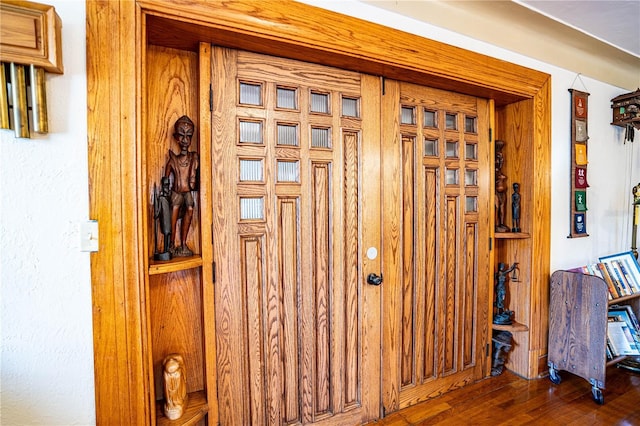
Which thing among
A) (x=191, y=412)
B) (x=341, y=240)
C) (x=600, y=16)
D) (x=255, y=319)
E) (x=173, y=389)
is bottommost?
(x=191, y=412)

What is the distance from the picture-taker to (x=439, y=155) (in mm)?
2020

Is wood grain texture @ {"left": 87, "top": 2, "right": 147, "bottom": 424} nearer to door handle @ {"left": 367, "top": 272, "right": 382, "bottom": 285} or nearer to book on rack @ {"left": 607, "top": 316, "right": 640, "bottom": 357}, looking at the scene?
door handle @ {"left": 367, "top": 272, "right": 382, "bottom": 285}

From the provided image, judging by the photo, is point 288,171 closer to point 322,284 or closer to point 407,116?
point 322,284

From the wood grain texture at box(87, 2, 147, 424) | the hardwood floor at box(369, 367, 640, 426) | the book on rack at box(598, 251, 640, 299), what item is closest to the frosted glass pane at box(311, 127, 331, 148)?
the wood grain texture at box(87, 2, 147, 424)

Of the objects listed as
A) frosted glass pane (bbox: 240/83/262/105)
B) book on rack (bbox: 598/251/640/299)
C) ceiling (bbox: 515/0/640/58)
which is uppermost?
ceiling (bbox: 515/0/640/58)

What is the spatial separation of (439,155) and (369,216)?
707 mm

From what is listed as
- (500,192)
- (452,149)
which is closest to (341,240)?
(452,149)

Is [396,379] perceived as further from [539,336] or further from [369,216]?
[539,336]

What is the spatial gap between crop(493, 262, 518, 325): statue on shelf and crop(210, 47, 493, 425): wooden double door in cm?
17

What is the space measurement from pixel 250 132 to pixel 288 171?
0.28 m

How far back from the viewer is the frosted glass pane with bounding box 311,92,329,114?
165 centimetres

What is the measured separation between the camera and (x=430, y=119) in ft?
6.61

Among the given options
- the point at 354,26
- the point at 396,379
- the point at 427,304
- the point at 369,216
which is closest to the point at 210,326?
the point at 369,216

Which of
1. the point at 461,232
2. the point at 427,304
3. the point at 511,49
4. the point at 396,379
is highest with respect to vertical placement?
the point at 511,49
